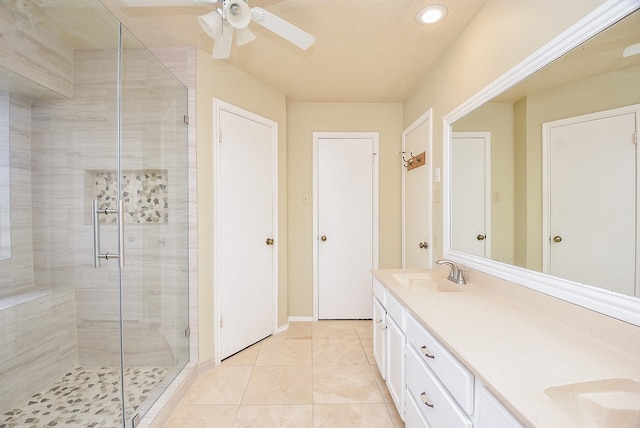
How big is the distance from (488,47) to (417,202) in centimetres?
127


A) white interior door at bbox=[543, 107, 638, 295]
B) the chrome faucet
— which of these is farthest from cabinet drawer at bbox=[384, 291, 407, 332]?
white interior door at bbox=[543, 107, 638, 295]

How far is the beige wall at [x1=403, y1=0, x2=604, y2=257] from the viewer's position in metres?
1.02

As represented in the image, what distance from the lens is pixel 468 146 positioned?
5.31 ft

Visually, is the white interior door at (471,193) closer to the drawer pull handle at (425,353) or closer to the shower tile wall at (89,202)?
the drawer pull handle at (425,353)

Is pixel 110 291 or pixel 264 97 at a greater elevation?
pixel 264 97

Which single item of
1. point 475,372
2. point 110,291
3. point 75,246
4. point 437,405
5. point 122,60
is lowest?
point 437,405

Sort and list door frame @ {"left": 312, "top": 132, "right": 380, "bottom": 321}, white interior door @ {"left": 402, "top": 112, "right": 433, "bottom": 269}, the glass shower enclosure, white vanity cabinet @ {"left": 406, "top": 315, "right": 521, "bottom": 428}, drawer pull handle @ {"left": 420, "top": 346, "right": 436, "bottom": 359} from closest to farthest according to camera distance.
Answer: white vanity cabinet @ {"left": 406, "top": 315, "right": 521, "bottom": 428} < drawer pull handle @ {"left": 420, "top": 346, "right": 436, "bottom": 359} < the glass shower enclosure < white interior door @ {"left": 402, "top": 112, "right": 433, "bottom": 269} < door frame @ {"left": 312, "top": 132, "right": 380, "bottom": 321}

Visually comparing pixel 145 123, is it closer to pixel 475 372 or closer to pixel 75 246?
pixel 75 246

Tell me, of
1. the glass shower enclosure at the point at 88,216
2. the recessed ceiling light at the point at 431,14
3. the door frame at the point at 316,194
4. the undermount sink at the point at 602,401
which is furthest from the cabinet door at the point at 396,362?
the recessed ceiling light at the point at 431,14

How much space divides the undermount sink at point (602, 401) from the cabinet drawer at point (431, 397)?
0.95ft

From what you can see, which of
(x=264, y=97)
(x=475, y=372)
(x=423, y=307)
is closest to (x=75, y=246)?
(x=264, y=97)

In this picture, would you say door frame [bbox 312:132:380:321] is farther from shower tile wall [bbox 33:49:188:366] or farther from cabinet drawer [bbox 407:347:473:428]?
cabinet drawer [bbox 407:347:473:428]

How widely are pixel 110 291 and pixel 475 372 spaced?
2.29 meters

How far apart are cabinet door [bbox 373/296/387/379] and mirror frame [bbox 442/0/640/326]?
637mm
